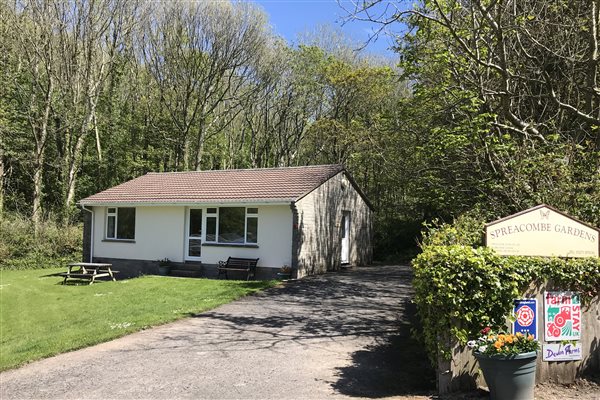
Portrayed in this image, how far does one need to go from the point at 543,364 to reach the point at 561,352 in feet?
0.93

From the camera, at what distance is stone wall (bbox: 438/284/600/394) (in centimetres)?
571

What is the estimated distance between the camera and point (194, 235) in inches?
768

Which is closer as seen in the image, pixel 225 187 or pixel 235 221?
pixel 235 221

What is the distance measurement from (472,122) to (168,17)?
24866mm

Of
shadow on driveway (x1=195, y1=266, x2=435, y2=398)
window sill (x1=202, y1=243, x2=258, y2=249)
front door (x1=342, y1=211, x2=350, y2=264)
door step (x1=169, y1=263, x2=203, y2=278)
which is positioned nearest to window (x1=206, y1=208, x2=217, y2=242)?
window sill (x1=202, y1=243, x2=258, y2=249)

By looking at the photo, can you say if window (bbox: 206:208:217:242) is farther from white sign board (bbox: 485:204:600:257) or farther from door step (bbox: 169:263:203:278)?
white sign board (bbox: 485:204:600:257)

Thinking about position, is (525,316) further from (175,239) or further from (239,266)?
(175,239)

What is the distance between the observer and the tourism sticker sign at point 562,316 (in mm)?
6027

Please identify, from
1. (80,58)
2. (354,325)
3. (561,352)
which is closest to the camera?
(561,352)

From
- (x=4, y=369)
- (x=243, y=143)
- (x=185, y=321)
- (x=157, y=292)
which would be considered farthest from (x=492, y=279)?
(x=243, y=143)

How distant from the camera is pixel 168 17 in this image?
29.8 m

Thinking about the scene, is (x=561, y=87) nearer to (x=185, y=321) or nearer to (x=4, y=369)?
(x=185, y=321)

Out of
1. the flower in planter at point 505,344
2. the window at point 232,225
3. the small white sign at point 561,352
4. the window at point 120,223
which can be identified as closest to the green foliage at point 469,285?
the flower in planter at point 505,344

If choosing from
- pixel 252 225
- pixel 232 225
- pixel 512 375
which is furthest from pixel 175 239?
pixel 512 375
